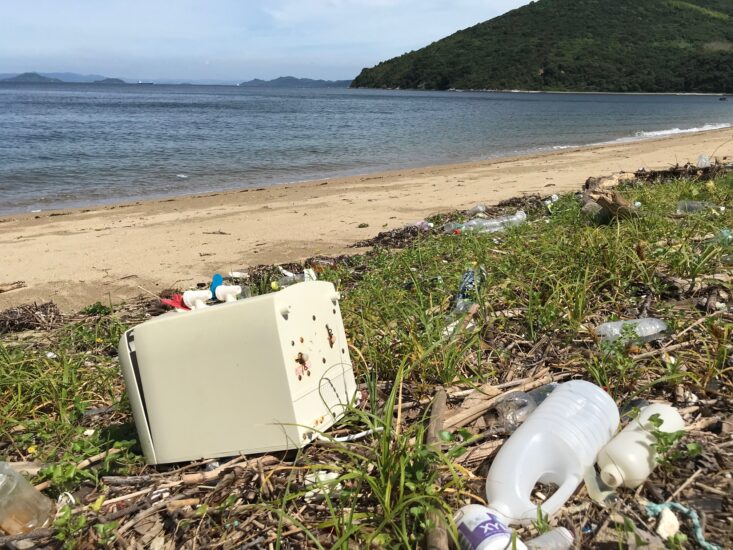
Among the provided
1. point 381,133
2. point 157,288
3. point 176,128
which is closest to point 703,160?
point 157,288

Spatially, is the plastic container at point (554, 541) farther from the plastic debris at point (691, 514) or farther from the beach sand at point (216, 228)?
the beach sand at point (216, 228)

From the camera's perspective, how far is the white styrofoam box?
5.87ft

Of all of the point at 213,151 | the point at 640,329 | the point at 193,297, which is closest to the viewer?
the point at 640,329

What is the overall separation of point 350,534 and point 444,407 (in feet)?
2.45

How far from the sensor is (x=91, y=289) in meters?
5.47

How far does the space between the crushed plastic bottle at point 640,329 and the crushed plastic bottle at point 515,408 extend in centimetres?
58

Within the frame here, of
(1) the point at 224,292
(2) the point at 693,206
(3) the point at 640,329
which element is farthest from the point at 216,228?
(3) the point at 640,329

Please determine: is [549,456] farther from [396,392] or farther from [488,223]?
[488,223]

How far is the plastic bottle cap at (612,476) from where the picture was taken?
168cm

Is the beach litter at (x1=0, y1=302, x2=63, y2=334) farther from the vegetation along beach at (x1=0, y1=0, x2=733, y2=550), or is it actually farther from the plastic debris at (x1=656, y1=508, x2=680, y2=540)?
the plastic debris at (x1=656, y1=508, x2=680, y2=540)

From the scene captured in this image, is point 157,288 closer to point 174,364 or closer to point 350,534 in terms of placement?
point 174,364

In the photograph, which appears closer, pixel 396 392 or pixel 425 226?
pixel 396 392

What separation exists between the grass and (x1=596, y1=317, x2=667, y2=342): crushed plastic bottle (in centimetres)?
7

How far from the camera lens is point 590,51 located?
101 m
